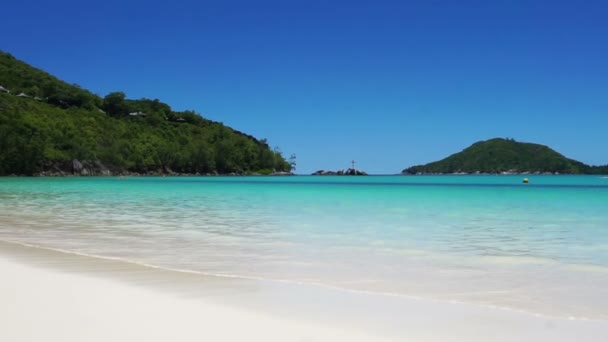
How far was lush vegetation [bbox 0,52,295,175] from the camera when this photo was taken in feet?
326

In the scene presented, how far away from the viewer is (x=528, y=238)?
1149 centimetres

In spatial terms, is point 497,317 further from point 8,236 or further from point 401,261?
point 8,236

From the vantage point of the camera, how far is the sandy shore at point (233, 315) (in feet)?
13.3

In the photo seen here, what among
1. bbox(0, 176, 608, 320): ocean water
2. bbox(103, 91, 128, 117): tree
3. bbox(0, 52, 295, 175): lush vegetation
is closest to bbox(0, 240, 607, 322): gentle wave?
bbox(0, 176, 608, 320): ocean water

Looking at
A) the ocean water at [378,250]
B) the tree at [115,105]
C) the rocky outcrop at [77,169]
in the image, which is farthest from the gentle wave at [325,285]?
the tree at [115,105]

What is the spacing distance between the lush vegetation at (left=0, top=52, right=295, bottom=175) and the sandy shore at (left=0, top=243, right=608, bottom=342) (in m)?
96.0

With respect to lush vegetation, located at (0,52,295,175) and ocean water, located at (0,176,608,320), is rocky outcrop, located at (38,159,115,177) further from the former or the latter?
ocean water, located at (0,176,608,320)

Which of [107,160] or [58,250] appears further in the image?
[107,160]

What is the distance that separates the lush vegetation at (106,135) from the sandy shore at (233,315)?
96037 millimetres

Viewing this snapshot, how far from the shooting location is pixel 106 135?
12875cm

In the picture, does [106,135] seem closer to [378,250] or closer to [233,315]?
[378,250]

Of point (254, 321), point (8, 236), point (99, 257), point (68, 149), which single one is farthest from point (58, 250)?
point (68, 149)

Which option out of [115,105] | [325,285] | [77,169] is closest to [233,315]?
[325,285]

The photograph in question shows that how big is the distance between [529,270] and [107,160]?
116885 millimetres
